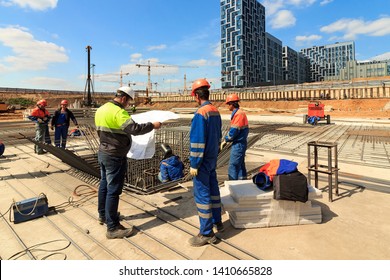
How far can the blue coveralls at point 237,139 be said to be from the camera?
13.7 feet

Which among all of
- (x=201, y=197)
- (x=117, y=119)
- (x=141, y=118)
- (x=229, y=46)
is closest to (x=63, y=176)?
(x=141, y=118)

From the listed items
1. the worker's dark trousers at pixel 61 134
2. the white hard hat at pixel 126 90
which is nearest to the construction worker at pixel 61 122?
the worker's dark trousers at pixel 61 134

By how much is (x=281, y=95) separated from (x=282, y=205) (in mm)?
43041

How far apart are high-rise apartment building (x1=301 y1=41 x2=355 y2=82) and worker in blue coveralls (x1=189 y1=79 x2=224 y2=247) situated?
112 meters

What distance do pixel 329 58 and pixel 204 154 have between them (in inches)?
4876

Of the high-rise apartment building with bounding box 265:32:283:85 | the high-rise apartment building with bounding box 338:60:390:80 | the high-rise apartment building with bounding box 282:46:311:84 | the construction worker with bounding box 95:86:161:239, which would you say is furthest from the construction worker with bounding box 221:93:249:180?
the high-rise apartment building with bounding box 338:60:390:80

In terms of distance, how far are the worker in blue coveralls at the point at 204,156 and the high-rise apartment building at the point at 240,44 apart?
61.8 meters

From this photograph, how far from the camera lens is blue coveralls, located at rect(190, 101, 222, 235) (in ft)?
9.00

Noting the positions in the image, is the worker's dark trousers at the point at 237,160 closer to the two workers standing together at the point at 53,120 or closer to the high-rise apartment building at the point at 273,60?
the two workers standing together at the point at 53,120

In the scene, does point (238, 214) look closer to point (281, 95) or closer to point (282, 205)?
point (282, 205)

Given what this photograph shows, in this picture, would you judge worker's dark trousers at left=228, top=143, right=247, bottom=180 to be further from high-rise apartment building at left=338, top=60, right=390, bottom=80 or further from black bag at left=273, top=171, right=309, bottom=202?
high-rise apartment building at left=338, top=60, right=390, bottom=80

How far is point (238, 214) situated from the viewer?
311 cm

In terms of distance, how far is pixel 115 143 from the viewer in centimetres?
301

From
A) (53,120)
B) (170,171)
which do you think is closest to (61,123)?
(53,120)
